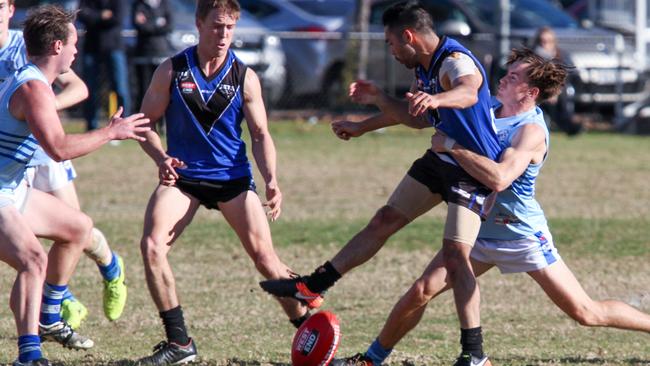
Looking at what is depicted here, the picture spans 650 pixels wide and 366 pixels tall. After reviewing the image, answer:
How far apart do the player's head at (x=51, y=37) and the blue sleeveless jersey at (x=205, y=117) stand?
72 centimetres

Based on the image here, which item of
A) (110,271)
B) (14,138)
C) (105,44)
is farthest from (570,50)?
(14,138)

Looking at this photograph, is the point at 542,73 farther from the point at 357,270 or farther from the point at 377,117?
the point at 357,270

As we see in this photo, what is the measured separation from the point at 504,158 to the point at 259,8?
1644 centimetres

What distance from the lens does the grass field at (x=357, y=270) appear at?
7.29 meters

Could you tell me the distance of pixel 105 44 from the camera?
55.3ft

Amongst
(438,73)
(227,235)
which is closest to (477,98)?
(438,73)

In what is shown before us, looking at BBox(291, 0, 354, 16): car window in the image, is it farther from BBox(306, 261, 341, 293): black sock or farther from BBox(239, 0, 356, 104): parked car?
BBox(306, 261, 341, 293): black sock

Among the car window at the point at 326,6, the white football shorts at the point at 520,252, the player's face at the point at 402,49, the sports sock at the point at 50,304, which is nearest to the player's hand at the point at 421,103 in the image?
the player's face at the point at 402,49

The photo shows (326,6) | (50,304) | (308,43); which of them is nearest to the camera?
(50,304)

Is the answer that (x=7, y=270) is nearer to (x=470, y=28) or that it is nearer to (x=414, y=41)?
(x=414, y=41)

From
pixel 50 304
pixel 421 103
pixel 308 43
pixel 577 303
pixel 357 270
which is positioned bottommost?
pixel 308 43

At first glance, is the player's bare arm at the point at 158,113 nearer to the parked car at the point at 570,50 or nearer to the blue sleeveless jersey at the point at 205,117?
the blue sleeveless jersey at the point at 205,117

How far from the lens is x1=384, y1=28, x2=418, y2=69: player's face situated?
6.33 metres

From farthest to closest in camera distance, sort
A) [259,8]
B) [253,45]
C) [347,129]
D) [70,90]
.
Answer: [259,8], [253,45], [70,90], [347,129]
